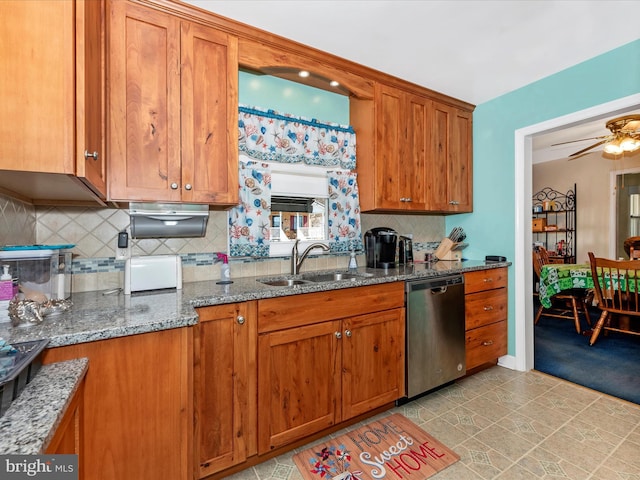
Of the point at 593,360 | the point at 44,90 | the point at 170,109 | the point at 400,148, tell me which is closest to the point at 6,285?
the point at 44,90

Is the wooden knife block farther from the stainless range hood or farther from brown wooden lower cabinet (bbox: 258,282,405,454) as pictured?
the stainless range hood

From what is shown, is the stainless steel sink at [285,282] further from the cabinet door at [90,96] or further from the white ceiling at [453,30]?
the white ceiling at [453,30]

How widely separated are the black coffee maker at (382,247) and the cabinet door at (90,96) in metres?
1.86

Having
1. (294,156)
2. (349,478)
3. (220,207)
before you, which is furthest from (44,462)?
(294,156)

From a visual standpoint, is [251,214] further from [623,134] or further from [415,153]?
[623,134]

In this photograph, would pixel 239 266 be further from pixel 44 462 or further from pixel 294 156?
pixel 44 462

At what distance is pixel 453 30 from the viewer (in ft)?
6.44

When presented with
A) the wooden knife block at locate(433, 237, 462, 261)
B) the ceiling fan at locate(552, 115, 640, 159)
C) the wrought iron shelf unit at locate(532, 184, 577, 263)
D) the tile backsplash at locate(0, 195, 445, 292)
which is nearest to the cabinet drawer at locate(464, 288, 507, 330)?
the wooden knife block at locate(433, 237, 462, 261)

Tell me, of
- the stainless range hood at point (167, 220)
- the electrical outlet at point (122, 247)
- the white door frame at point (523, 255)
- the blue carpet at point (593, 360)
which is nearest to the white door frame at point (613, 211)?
the blue carpet at point (593, 360)

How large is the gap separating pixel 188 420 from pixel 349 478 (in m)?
0.87

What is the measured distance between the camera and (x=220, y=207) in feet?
6.67

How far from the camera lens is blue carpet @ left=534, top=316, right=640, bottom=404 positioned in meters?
2.45

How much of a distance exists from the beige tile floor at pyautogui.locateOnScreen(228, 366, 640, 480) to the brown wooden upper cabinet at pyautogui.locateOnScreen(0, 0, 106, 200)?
1.63m

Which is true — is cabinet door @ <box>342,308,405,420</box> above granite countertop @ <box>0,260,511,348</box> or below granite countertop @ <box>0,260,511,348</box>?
below
